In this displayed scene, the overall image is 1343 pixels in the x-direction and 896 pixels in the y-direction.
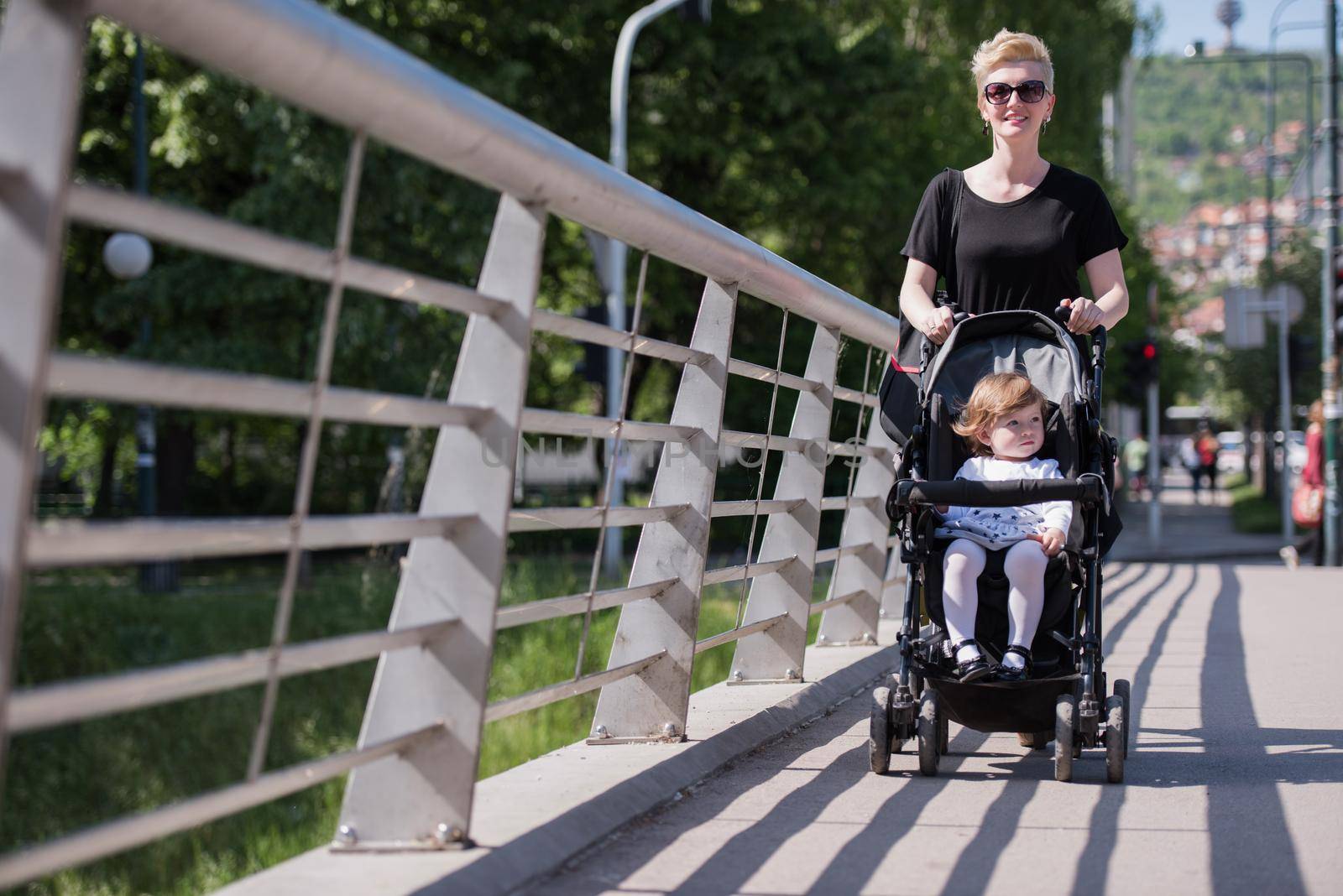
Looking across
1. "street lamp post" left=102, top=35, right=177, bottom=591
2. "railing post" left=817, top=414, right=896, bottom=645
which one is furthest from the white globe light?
"railing post" left=817, top=414, right=896, bottom=645

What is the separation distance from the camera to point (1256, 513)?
135ft

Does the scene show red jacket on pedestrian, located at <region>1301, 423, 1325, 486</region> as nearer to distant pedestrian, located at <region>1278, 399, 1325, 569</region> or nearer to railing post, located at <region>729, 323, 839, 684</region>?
distant pedestrian, located at <region>1278, 399, 1325, 569</region>

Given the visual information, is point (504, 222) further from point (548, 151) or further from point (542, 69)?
point (542, 69)

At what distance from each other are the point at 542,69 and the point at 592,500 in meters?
6.74

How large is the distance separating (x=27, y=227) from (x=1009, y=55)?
3.84 metres

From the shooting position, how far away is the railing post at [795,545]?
654cm

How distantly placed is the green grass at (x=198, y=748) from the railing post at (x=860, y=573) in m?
5.53

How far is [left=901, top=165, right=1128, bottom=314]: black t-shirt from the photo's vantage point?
5461mm

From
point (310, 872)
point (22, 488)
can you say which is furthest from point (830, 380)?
point (22, 488)

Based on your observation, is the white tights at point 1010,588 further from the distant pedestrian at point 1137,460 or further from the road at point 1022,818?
the distant pedestrian at point 1137,460

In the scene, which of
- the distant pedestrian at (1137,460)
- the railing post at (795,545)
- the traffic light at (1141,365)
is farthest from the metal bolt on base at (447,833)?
the distant pedestrian at (1137,460)

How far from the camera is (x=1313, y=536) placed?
20938 millimetres

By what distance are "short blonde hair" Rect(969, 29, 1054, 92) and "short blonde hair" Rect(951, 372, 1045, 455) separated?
0.99 meters

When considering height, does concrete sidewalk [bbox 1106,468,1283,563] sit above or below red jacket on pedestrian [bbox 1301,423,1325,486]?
below
